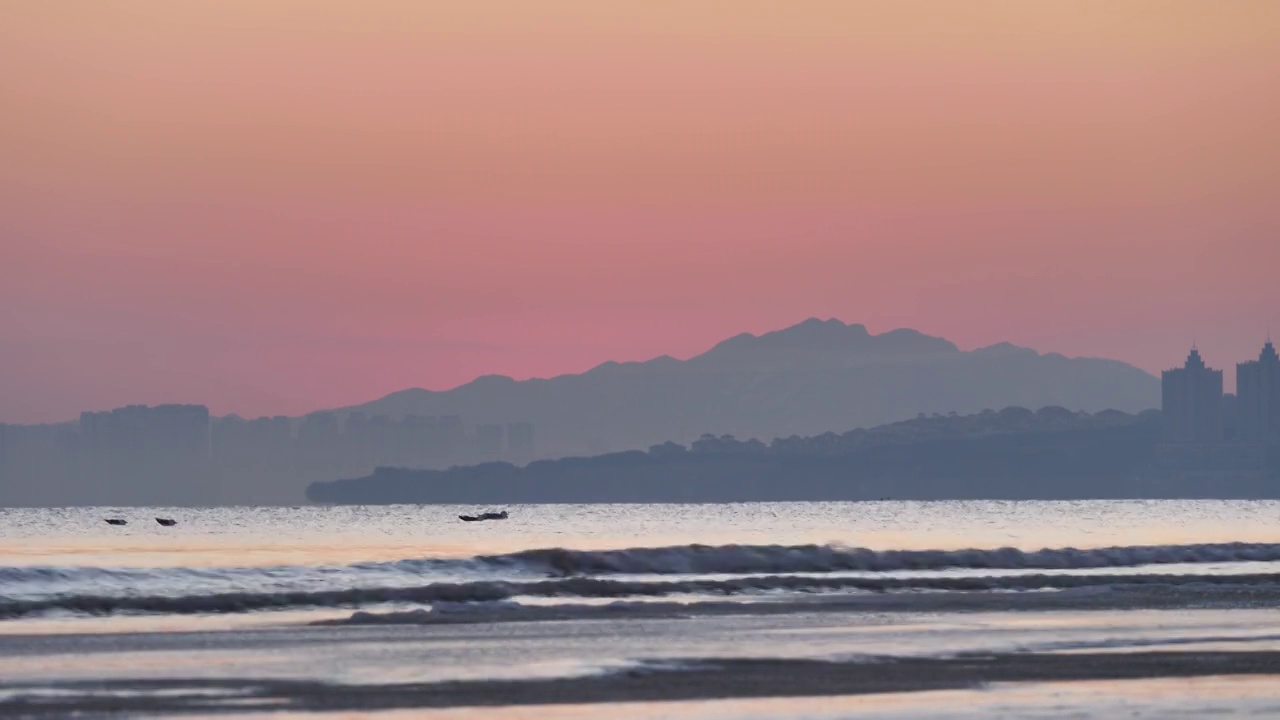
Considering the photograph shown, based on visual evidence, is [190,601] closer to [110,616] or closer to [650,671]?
[110,616]

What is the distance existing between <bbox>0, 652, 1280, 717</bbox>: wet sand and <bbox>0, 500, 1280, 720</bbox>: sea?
8 centimetres

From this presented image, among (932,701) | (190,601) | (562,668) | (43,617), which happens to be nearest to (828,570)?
(190,601)

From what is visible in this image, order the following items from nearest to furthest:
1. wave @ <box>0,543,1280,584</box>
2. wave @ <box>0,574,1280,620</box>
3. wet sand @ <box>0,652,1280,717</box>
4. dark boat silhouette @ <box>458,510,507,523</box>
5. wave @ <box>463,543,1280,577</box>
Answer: wet sand @ <box>0,652,1280,717</box>
wave @ <box>0,574,1280,620</box>
wave @ <box>0,543,1280,584</box>
wave @ <box>463,543,1280,577</box>
dark boat silhouette @ <box>458,510,507,523</box>

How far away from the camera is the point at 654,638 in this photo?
35.6 metres

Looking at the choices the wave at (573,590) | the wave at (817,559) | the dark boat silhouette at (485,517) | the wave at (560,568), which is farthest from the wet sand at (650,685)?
the dark boat silhouette at (485,517)

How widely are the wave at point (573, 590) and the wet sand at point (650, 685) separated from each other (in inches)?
683

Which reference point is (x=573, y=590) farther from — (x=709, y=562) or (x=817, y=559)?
(x=817, y=559)

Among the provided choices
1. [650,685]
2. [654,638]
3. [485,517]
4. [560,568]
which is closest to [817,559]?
[560,568]

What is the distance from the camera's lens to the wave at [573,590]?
45.4 m

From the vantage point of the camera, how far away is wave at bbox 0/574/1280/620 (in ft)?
149

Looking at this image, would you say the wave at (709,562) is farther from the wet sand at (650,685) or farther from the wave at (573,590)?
the wet sand at (650,685)

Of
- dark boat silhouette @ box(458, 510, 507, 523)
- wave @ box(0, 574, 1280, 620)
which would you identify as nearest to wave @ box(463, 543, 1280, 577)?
wave @ box(0, 574, 1280, 620)

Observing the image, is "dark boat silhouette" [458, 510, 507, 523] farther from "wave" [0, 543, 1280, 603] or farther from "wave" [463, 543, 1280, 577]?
"wave" [463, 543, 1280, 577]

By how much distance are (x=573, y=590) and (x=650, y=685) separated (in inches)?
964
